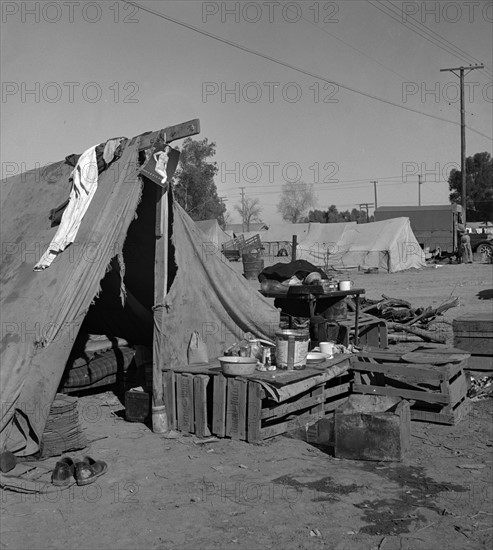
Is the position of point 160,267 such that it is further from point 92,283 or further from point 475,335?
point 475,335

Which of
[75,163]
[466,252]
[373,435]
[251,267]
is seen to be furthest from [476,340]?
[466,252]

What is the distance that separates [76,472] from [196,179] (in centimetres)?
3973

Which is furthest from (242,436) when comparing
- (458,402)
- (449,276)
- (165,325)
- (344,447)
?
(449,276)

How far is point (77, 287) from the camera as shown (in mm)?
5941

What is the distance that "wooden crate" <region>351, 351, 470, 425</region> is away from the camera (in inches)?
255

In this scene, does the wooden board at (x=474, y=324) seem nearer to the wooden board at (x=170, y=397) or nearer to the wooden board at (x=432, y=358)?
the wooden board at (x=432, y=358)

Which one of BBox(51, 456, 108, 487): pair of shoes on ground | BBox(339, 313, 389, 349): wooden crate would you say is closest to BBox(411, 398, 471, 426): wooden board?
BBox(339, 313, 389, 349): wooden crate

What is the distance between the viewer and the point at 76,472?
509 centimetres

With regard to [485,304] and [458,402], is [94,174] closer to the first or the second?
[458,402]

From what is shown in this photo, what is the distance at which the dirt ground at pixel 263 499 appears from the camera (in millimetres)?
4074

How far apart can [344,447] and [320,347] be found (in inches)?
73.4

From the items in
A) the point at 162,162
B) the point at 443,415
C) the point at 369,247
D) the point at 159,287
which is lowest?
the point at 443,415

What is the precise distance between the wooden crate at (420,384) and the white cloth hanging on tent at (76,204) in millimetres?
3300

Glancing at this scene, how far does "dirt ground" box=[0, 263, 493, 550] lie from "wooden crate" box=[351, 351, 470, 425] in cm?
22
